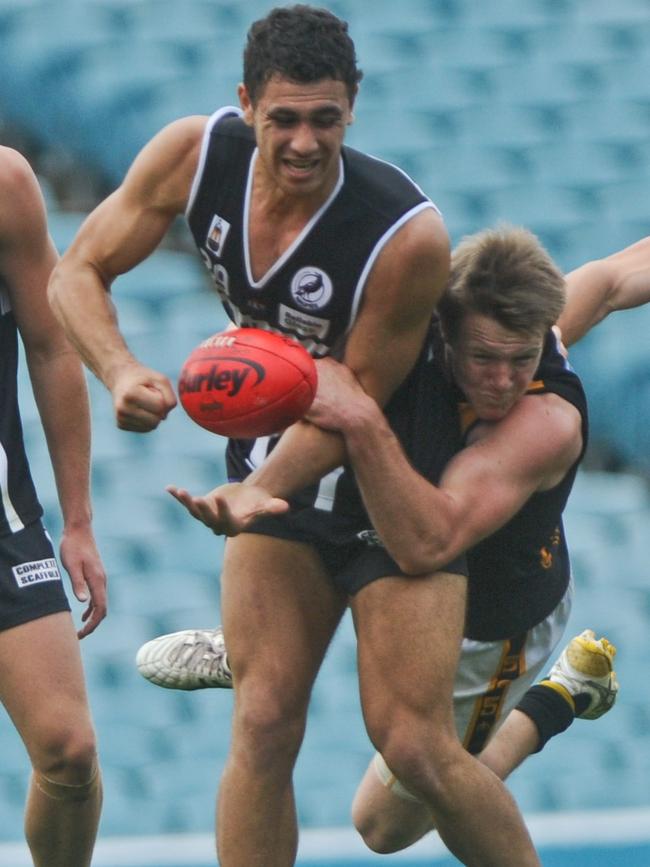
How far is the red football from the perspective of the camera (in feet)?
11.4

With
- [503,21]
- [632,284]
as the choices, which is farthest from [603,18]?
[632,284]

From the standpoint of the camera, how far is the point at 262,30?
3.52 meters

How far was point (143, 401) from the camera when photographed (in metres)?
3.35

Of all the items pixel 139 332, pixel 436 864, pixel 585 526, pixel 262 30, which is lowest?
pixel 436 864

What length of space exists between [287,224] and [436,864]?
2500 millimetres

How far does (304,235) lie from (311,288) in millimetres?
114

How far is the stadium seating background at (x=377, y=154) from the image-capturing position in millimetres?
5793

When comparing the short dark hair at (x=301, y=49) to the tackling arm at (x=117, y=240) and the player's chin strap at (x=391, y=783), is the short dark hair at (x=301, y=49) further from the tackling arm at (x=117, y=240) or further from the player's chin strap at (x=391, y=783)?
the player's chin strap at (x=391, y=783)

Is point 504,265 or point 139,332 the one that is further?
point 139,332

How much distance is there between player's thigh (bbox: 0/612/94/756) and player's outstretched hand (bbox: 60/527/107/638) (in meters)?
0.25

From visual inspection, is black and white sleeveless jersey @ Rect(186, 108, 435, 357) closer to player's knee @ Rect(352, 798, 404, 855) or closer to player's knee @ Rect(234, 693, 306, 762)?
player's knee @ Rect(234, 693, 306, 762)

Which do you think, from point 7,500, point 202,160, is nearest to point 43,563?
point 7,500

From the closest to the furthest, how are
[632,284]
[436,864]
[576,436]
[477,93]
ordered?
[576,436], [632,284], [436,864], [477,93]

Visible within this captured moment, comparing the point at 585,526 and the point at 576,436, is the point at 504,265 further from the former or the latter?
the point at 585,526
